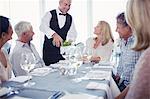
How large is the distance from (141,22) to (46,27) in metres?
2.33

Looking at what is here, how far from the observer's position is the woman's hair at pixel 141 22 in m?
1.67

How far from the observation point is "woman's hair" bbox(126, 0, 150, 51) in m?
1.67

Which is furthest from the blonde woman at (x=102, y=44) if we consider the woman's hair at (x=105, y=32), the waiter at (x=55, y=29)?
the waiter at (x=55, y=29)

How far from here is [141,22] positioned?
66.6 inches

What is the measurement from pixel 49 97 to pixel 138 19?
27.8 inches

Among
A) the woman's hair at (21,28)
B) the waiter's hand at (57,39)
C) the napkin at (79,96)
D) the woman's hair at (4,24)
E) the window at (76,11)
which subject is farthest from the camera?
the window at (76,11)

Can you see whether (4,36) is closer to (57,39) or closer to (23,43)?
(23,43)

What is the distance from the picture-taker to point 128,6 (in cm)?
177

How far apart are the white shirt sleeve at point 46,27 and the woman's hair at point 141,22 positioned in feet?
7.24

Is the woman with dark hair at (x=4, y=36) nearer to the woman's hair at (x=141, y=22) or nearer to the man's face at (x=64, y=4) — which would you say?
the woman's hair at (x=141, y=22)

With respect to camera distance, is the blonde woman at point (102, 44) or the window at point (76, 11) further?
the window at point (76, 11)

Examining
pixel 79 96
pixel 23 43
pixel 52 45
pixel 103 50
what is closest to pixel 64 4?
pixel 52 45

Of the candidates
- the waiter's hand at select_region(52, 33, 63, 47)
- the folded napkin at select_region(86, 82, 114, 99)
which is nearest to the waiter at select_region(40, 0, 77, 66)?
the waiter's hand at select_region(52, 33, 63, 47)

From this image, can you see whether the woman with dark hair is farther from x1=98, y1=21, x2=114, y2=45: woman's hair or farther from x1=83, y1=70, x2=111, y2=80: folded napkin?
x1=98, y1=21, x2=114, y2=45: woman's hair
